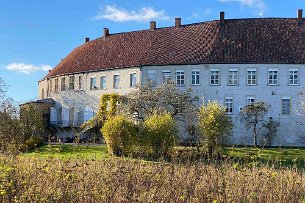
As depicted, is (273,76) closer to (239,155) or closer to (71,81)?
(71,81)

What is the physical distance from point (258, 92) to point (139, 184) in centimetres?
3804

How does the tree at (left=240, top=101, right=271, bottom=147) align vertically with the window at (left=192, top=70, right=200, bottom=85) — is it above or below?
below

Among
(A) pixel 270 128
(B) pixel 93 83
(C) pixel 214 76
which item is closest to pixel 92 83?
(B) pixel 93 83

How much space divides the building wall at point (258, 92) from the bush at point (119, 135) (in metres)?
15.6

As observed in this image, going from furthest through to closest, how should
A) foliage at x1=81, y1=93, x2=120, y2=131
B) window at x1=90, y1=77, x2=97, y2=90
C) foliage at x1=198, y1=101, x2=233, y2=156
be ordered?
window at x1=90, y1=77, x2=97, y2=90 → foliage at x1=81, y1=93, x2=120, y2=131 → foliage at x1=198, y1=101, x2=233, y2=156

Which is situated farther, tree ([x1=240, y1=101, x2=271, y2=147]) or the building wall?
the building wall

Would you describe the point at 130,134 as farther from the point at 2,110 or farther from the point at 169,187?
the point at 169,187

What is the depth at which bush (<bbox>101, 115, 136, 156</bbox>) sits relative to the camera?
32.2 m

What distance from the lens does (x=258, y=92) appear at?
155 ft

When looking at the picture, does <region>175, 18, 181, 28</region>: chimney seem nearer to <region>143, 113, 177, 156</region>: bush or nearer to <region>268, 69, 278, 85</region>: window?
<region>268, 69, 278, 85</region>: window

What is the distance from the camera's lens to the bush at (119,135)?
32.2 m

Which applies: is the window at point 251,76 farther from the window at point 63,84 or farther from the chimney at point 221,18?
the window at point 63,84

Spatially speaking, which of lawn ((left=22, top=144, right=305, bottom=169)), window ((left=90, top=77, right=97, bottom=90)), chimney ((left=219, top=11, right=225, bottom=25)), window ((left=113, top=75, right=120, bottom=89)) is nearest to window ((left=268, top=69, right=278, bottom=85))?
chimney ((left=219, top=11, right=225, bottom=25))

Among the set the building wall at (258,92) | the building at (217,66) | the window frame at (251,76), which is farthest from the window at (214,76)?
the window frame at (251,76)
